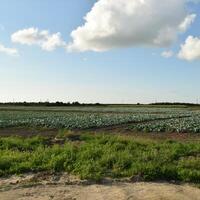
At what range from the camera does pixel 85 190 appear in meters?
8.25

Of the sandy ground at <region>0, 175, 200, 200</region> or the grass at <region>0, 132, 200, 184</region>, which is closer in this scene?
the sandy ground at <region>0, 175, 200, 200</region>

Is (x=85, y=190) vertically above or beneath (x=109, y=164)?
beneath

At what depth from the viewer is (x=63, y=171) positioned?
10000mm

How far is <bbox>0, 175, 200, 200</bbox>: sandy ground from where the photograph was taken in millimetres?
7750

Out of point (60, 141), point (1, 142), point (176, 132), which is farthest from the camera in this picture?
point (176, 132)

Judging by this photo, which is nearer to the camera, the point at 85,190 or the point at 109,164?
the point at 85,190

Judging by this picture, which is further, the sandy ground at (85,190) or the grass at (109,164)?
the grass at (109,164)

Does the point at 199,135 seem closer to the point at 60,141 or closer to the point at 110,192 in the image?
the point at 60,141

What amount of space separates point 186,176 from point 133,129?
17.5 m

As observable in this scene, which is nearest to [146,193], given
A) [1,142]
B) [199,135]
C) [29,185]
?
[29,185]

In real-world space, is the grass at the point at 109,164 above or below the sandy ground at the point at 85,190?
above

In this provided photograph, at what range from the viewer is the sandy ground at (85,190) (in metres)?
7.75

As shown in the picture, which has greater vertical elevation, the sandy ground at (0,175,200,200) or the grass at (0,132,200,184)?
the grass at (0,132,200,184)

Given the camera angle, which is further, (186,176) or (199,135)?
(199,135)
